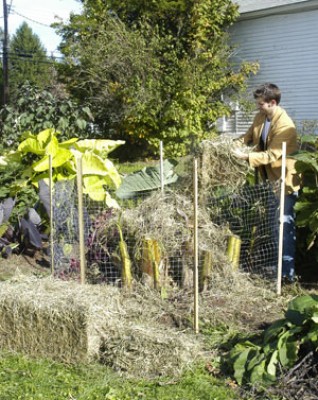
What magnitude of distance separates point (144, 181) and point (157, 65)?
8.30 meters

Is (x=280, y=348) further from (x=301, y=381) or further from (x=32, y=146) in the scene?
(x=32, y=146)

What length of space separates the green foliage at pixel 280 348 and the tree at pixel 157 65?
32.5ft

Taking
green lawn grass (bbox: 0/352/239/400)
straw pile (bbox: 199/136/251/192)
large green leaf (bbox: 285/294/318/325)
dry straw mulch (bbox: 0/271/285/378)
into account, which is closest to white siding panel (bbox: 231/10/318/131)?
straw pile (bbox: 199/136/251/192)

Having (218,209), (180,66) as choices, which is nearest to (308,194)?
(218,209)

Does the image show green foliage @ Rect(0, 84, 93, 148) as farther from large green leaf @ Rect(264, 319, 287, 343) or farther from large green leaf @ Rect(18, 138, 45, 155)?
large green leaf @ Rect(264, 319, 287, 343)

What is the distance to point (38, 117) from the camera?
31.3 feet

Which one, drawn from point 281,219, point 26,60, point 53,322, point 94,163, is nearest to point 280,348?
point 53,322

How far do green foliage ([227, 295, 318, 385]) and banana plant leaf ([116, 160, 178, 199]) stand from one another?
260 cm

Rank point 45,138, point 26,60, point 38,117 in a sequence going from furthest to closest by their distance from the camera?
point 26,60, point 38,117, point 45,138

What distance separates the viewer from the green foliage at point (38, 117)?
944 cm

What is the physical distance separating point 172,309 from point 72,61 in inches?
456

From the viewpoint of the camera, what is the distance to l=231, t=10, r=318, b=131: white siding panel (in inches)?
581

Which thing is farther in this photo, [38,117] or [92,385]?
[38,117]

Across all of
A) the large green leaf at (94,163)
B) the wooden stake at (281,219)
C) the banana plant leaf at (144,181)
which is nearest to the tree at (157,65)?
the large green leaf at (94,163)
